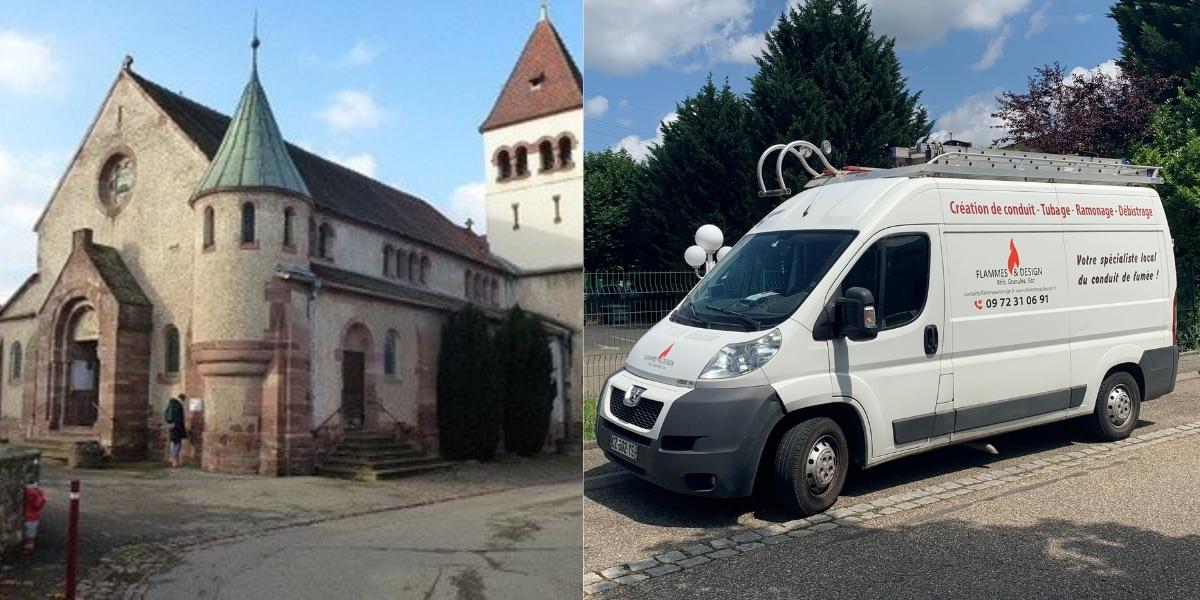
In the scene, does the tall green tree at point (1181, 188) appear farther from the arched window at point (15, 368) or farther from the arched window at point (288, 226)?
the arched window at point (15, 368)

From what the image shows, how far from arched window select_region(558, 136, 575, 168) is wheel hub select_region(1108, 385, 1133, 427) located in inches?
284

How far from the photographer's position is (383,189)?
2125 mm

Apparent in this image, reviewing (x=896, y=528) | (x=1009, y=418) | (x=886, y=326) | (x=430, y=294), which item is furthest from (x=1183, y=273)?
(x=430, y=294)

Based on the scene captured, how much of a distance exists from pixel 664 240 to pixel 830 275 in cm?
1866

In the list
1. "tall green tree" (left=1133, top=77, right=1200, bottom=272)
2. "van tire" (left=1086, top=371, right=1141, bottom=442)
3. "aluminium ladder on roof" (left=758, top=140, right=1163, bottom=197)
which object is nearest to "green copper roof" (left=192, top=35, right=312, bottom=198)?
"aluminium ladder on roof" (left=758, top=140, right=1163, bottom=197)

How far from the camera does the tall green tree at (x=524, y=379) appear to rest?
2.20m

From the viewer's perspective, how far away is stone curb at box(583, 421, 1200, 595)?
462cm

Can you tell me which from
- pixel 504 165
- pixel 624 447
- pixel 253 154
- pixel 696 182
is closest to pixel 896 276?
pixel 624 447

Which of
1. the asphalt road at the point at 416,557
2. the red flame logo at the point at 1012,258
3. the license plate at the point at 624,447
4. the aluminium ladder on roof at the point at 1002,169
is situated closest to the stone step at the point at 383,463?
the asphalt road at the point at 416,557

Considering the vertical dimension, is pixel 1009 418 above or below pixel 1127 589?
above

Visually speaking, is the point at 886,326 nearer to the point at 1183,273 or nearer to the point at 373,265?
the point at 373,265

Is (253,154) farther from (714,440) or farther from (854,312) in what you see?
(854,312)

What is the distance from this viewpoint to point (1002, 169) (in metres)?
6.99

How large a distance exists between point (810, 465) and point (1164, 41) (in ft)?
83.9
